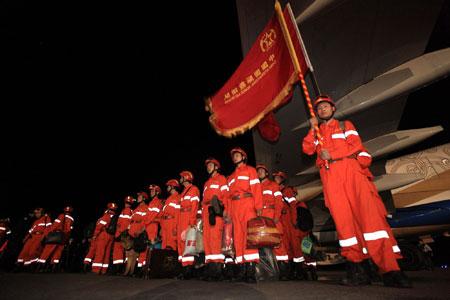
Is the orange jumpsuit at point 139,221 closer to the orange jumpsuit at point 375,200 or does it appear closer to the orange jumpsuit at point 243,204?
the orange jumpsuit at point 243,204

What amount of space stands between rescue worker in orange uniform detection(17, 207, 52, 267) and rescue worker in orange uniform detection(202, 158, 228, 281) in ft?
29.9

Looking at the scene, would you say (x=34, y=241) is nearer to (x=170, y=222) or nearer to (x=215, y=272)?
(x=170, y=222)

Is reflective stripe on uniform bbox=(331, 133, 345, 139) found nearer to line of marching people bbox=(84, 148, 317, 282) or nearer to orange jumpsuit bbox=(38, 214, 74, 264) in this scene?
line of marching people bbox=(84, 148, 317, 282)

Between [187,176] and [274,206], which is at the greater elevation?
[187,176]

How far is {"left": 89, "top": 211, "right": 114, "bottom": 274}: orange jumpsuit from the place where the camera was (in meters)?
9.05

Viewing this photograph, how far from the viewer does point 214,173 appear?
5699 millimetres

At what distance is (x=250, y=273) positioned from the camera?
420cm

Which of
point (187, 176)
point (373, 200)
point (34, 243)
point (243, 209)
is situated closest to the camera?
point (373, 200)

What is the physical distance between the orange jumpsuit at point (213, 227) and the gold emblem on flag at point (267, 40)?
352cm

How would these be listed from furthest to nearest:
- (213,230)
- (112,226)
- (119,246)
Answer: (112,226)
(119,246)
(213,230)

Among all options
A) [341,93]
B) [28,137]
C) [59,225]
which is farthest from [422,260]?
[28,137]

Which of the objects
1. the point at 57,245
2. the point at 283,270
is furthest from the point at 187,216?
the point at 57,245

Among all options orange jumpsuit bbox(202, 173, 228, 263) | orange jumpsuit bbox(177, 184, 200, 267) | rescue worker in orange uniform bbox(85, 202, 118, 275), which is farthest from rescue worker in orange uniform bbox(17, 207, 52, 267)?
orange jumpsuit bbox(202, 173, 228, 263)

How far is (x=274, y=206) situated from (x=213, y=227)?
60.2 inches
